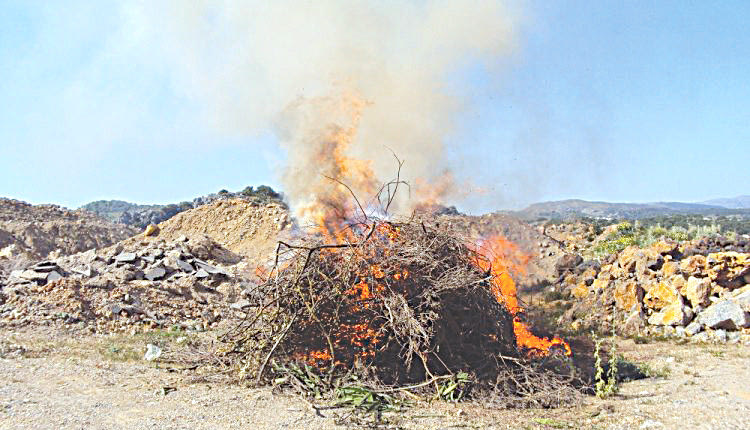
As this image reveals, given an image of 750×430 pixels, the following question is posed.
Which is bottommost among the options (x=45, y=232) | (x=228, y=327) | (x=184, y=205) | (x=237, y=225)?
(x=228, y=327)

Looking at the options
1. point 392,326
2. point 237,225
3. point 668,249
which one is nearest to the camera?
point 392,326

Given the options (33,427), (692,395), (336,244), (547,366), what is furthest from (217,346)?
(692,395)

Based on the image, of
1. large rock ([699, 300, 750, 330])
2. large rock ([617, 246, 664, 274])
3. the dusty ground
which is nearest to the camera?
the dusty ground

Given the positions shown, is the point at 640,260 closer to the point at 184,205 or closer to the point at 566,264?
the point at 566,264

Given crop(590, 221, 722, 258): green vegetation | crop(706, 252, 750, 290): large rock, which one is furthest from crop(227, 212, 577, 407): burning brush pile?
crop(590, 221, 722, 258): green vegetation

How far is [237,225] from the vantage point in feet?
105

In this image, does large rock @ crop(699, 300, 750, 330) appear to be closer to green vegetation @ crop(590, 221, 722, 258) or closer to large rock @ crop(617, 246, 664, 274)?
large rock @ crop(617, 246, 664, 274)

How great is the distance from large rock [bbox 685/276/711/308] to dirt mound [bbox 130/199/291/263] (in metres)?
17.3

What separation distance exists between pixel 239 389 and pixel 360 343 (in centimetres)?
154

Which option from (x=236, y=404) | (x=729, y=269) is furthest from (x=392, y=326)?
(x=729, y=269)

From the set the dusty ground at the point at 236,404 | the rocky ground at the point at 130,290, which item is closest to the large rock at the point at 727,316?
the dusty ground at the point at 236,404

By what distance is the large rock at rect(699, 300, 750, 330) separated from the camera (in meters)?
11.6

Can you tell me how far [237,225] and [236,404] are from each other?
26.0 m

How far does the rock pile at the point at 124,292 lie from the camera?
42.5 ft
